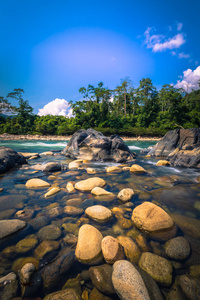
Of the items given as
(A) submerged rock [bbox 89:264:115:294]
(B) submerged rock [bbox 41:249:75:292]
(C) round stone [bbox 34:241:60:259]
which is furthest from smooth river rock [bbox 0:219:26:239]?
(A) submerged rock [bbox 89:264:115:294]

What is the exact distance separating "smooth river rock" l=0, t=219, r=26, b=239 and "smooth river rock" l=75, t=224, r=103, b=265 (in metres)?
0.95

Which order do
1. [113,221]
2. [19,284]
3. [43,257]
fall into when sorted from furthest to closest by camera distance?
[113,221], [43,257], [19,284]

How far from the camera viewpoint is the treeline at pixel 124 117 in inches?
1319

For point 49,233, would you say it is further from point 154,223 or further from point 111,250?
point 154,223

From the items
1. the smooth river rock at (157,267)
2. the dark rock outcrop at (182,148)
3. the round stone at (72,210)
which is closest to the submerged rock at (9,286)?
the round stone at (72,210)

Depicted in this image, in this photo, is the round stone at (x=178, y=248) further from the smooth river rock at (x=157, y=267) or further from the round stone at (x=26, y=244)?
the round stone at (x=26, y=244)

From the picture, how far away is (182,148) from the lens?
24.5 feet

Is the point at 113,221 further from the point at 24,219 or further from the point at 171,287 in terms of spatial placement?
the point at 24,219

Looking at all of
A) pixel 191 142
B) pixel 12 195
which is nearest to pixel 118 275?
pixel 12 195

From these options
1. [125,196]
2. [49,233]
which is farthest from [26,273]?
[125,196]

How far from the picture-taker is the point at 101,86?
39625 millimetres

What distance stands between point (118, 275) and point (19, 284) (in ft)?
3.04

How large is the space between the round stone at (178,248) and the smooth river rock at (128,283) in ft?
1.95

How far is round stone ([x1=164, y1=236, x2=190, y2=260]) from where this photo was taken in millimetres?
1550
